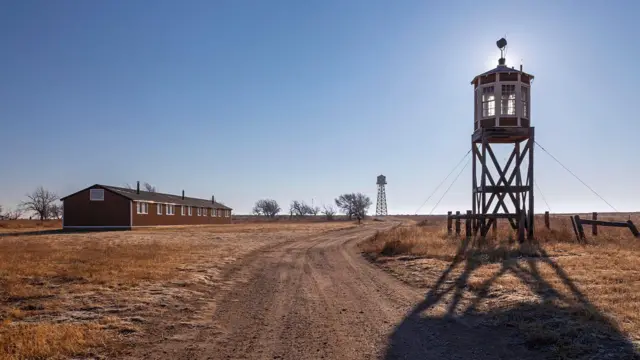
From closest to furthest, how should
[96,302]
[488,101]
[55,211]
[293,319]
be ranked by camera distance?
[293,319]
[96,302]
[488,101]
[55,211]

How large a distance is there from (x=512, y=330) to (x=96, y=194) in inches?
1878

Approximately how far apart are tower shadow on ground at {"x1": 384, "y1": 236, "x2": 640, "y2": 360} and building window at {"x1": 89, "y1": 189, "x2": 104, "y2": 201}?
44.5 meters

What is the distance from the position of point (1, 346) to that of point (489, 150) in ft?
62.1

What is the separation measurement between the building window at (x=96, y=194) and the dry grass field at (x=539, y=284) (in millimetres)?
38242

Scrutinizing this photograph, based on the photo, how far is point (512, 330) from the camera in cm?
666

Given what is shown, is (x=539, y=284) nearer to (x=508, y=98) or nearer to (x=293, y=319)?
(x=293, y=319)

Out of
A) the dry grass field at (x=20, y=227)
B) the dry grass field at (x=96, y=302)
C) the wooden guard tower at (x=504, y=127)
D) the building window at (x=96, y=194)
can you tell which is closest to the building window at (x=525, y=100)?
the wooden guard tower at (x=504, y=127)

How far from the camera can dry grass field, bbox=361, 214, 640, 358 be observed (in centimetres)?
618

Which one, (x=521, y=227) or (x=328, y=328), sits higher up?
(x=521, y=227)

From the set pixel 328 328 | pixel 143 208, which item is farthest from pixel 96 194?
pixel 328 328

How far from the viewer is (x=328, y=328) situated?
700 cm

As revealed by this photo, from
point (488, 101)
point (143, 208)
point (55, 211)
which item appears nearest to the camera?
point (488, 101)

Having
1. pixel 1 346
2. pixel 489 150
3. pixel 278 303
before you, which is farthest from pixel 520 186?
pixel 1 346

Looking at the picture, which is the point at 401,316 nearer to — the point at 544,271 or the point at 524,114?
the point at 544,271
